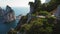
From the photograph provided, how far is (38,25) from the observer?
2636cm

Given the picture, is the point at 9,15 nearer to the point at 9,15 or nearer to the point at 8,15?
the point at 9,15

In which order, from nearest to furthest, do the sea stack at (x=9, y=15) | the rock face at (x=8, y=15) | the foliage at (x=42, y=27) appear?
1. the foliage at (x=42, y=27)
2. the sea stack at (x=9, y=15)
3. the rock face at (x=8, y=15)

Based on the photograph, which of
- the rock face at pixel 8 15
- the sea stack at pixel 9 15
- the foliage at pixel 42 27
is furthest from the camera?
the rock face at pixel 8 15

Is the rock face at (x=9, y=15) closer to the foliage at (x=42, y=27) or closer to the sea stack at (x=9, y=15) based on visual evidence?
the sea stack at (x=9, y=15)

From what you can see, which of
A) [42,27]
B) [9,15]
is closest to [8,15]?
[9,15]

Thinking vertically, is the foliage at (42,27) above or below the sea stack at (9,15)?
above

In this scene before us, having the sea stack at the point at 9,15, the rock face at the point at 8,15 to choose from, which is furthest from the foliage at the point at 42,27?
the sea stack at the point at 9,15

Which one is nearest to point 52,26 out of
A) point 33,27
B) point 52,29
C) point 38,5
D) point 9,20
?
point 52,29

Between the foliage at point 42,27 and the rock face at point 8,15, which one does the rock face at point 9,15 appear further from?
the foliage at point 42,27

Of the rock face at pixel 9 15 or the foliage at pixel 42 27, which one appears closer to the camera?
the foliage at pixel 42 27

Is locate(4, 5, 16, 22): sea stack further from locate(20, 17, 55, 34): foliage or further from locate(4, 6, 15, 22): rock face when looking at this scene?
locate(20, 17, 55, 34): foliage

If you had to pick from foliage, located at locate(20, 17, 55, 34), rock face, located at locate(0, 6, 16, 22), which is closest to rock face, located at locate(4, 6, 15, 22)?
rock face, located at locate(0, 6, 16, 22)

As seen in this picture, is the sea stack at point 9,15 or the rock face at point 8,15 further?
the rock face at point 8,15

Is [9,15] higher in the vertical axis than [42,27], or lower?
lower
